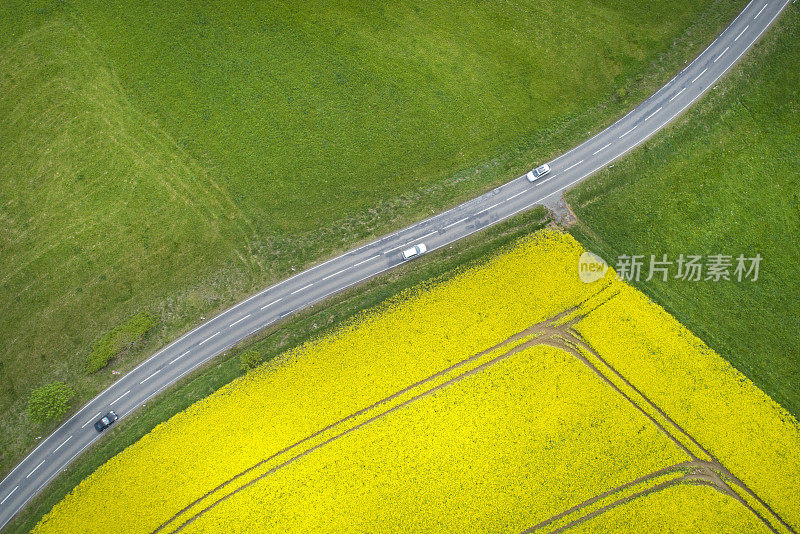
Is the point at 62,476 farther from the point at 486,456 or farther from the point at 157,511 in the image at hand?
the point at 486,456

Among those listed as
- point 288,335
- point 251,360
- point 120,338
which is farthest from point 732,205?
point 120,338

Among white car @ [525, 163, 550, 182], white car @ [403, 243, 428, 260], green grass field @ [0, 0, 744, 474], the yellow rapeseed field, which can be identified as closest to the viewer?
the yellow rapeseed field

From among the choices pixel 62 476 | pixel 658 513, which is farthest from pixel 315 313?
pixel 658 513

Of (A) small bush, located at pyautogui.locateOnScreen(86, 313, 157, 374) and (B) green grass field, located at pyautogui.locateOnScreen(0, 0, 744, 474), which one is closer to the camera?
(A) small bush, located at pyautogui.locateOnScreen(86, 313, 157, 374)

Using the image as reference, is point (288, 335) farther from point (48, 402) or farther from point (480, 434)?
point (48, 402)

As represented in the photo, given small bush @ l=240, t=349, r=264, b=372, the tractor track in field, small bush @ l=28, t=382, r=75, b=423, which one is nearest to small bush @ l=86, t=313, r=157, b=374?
small bush @ l=28, t=382, r=75, b=423

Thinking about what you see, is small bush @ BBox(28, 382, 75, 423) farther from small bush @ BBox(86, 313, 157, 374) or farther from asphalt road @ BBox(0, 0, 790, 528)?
small bush @ BBox(86, 313, 157, 374)

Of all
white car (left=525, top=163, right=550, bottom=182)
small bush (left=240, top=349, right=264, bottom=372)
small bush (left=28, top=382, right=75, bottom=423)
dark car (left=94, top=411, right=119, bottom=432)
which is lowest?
white car (left=525, top=163, right=550, bottom=182)
